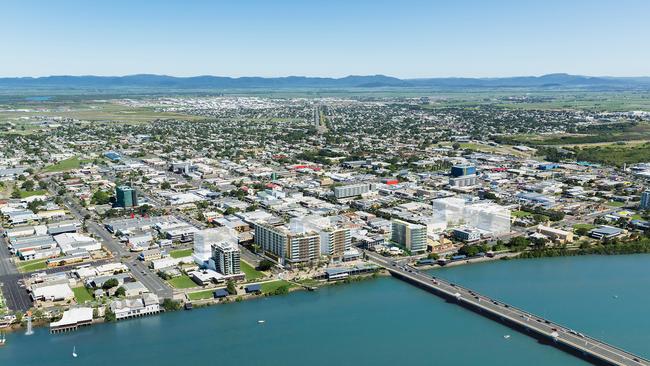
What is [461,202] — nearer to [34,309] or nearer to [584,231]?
[584,231]

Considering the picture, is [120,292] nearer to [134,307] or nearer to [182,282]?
[134,307]

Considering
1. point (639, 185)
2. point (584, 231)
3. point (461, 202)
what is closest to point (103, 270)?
point (461, 202)

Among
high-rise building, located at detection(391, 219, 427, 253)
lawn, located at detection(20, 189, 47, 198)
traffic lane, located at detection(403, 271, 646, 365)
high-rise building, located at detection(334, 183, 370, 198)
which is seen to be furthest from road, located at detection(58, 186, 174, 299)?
high-rise building, located at detection(334, 183, 370, 198)

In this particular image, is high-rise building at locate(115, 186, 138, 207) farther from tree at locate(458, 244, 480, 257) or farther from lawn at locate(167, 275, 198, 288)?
tree at locate(458, 244, 480, 257)

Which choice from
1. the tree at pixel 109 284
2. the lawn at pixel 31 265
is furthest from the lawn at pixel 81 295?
the lawn at pixel 31 265

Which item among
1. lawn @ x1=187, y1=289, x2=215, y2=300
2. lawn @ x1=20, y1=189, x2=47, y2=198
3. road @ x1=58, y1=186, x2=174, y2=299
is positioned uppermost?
lawn @ x1=20, y1=189, x2=47, y2=198

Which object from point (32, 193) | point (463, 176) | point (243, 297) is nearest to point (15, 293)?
point (243, 297)
